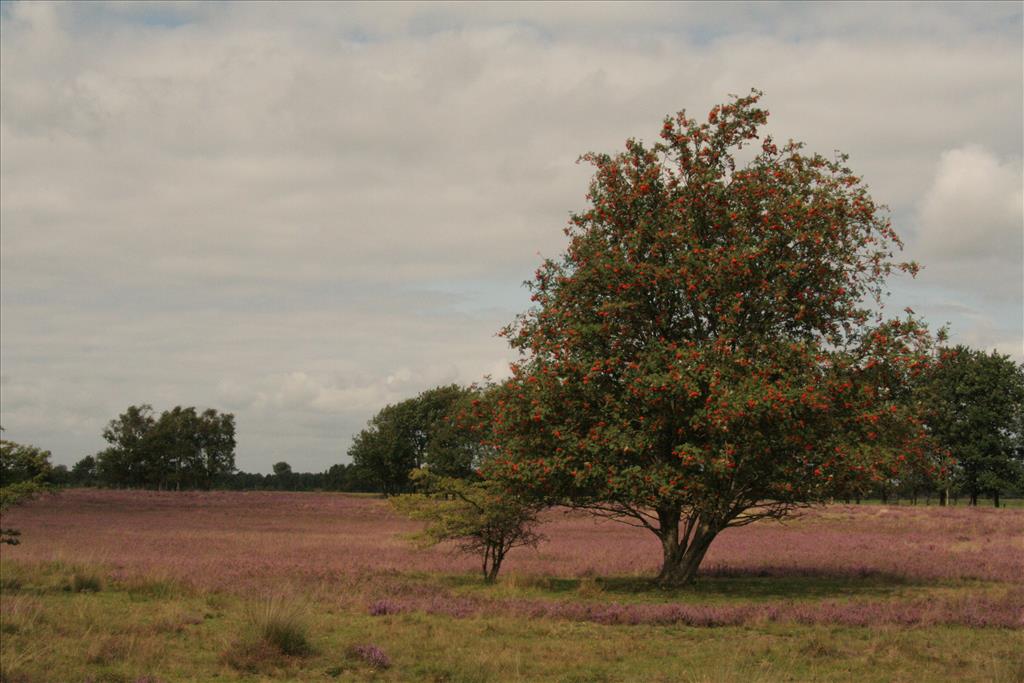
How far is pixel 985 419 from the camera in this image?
85.1 metres

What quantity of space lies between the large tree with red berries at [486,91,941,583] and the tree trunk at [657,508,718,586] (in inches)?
26.6

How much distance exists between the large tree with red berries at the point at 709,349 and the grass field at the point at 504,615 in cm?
315

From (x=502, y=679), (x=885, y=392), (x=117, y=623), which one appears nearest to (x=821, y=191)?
(x=885, y=392)

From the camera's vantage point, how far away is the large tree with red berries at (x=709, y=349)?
20.9 meters

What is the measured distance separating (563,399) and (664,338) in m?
3.20

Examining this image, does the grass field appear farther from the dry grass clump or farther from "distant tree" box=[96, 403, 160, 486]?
"distant tree" box=[96, 403, 160, 486]

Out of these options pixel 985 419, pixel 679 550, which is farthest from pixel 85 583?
pixel 985 419

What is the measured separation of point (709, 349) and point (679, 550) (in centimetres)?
729

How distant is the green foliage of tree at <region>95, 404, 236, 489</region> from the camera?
139 meters

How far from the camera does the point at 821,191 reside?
23031 mm

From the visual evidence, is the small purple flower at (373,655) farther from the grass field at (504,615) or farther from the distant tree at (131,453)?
the distant tree at (131,453)

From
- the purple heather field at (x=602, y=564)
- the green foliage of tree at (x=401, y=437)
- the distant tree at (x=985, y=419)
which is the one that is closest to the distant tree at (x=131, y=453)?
the green foliage of tree at (x=401, y=437)

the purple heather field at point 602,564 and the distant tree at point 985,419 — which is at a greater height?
the distant tree at point 985,419

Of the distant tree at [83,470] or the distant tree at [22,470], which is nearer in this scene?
the distant tree at [22,470]
